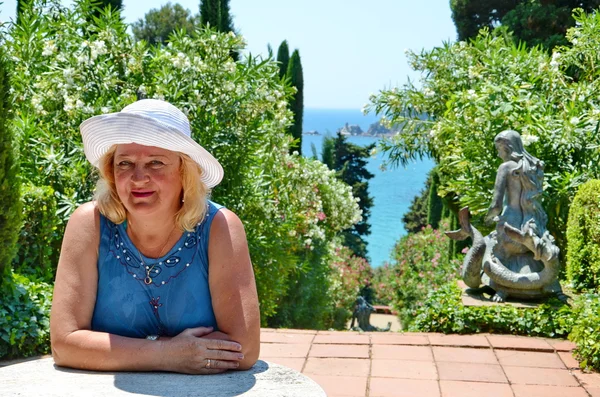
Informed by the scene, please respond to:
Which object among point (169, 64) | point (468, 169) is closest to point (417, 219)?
point (468, 169)

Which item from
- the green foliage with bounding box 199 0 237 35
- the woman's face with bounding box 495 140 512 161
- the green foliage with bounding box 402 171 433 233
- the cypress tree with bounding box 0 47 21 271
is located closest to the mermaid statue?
the woman's face with bounding box 495 140 512 161

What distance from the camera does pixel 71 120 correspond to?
21.0 ft

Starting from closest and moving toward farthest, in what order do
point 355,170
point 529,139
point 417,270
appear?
point 529,139 < point 417,270 < point 355,170

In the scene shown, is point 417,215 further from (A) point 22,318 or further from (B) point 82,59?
(A) point 22,318

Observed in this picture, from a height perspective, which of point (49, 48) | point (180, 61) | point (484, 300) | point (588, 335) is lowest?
point (484, 300)

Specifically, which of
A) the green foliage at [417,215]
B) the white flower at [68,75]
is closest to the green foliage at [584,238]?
the white flower at [68,75]

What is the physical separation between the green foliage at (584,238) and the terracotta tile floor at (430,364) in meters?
1.47

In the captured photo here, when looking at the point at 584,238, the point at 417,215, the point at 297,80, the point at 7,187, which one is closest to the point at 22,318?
the point at 7,187

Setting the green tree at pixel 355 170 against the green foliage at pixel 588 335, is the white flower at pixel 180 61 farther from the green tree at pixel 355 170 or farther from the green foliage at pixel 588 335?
the green tree at pixel 355 170

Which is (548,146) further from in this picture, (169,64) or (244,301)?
(244,301)

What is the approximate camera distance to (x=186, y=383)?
185 centimetres

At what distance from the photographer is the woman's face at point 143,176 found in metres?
2.01

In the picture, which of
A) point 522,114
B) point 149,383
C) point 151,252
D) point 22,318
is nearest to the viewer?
point 149,383

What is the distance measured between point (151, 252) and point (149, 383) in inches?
15.9
